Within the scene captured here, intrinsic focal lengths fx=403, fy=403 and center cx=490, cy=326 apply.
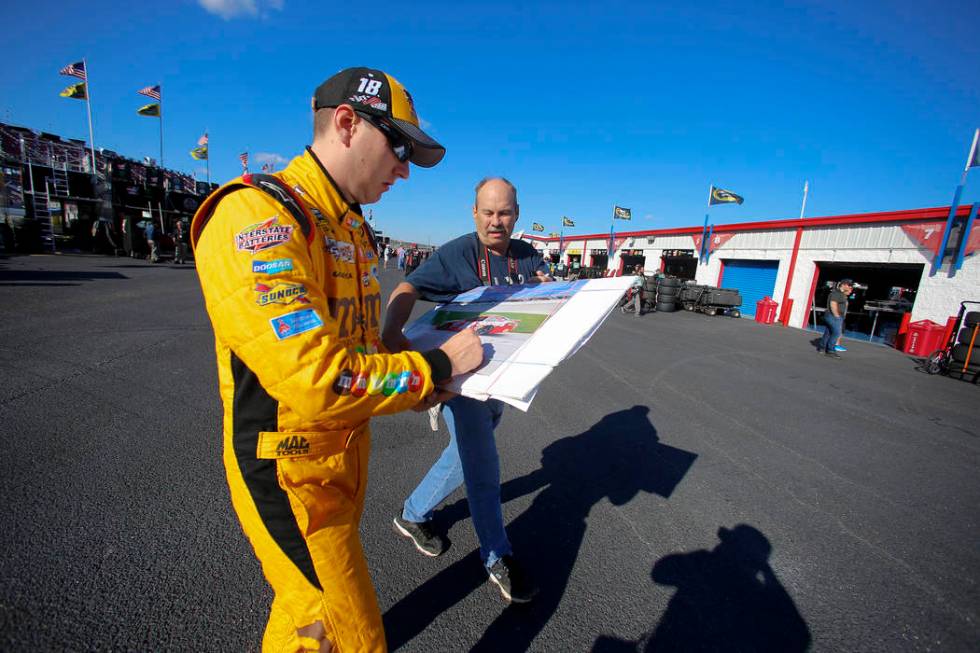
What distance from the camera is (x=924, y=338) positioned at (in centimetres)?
1129

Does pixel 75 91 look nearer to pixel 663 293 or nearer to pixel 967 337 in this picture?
pixel 663 293

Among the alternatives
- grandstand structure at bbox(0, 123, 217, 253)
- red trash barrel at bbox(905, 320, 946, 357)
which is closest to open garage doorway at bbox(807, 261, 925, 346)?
red trash barrel at bbox(905, 320, 946, 357)

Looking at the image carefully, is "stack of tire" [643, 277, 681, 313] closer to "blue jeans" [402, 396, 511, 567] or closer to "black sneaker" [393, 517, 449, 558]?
"black sneaker" [393, 517, 449, 558]

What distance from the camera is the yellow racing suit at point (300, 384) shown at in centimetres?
88

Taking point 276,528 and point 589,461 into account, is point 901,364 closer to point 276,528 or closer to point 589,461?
point 589,461

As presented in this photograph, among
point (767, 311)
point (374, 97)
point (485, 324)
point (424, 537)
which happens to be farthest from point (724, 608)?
point (767, 311)

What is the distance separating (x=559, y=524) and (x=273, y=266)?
8.04 ft

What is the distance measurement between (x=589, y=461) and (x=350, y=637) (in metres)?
2.74

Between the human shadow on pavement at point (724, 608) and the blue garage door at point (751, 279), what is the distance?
1903 centimetres

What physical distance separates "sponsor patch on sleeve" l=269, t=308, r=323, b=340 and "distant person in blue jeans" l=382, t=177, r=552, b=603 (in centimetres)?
78

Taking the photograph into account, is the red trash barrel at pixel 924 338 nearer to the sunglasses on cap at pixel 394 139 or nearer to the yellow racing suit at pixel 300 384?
the sunglasses on cap at pixel 394 139

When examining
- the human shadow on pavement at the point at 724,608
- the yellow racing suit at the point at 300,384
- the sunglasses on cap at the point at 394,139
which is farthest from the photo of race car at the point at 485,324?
the human shadow on pavement at the point at 724,608

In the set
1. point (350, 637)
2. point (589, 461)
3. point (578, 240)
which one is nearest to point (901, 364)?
point (589, 461)

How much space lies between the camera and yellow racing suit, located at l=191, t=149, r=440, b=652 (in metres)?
0.88
